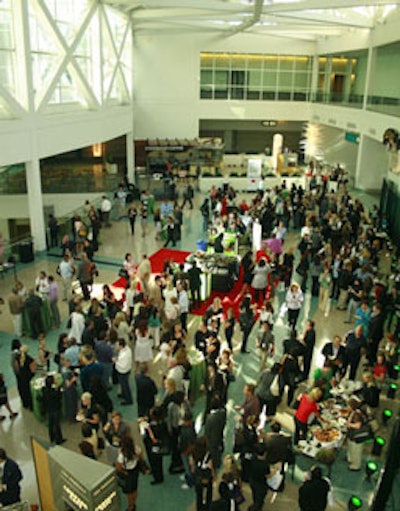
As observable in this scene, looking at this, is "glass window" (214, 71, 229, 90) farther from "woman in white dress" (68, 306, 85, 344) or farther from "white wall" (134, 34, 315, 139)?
"woman in white dress" (68, 306, 85, 344)

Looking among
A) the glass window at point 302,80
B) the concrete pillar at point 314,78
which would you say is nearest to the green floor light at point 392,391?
the concrete pillar at point 314,78

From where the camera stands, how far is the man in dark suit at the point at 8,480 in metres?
5.82

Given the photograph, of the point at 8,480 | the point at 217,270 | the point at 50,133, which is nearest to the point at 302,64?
the point at 50,133

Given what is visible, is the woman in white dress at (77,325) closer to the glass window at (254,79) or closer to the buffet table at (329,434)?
the buffet table at (329,434)

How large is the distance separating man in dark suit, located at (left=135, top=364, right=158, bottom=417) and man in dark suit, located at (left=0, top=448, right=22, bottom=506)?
6.62 feet

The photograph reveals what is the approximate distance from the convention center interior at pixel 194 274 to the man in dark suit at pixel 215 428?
0.04m

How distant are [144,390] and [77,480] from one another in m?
2.81

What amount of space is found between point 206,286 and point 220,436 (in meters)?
6.29

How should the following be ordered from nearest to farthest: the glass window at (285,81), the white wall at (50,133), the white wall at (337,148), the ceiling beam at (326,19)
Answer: the white wall at (50,133), the ceiling beam at (326,19), the white wall at (337,148), the glass window at (285,81)

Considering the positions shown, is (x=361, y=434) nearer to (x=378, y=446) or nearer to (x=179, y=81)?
(x=378, y=446)

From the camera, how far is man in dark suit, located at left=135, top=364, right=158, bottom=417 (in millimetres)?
7312

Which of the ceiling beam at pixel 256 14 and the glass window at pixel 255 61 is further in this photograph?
the glass window at pixel 255 61

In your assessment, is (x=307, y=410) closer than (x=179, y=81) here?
Yes

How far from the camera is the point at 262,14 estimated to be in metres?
20.3
